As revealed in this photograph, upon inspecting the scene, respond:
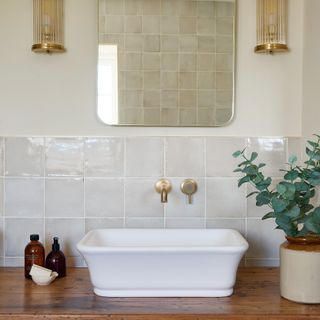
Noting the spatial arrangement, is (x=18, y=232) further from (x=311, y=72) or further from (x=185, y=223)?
(x=311, y=72)

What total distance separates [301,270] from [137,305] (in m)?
0.49

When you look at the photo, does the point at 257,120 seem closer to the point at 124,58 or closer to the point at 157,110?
the point at 157,110

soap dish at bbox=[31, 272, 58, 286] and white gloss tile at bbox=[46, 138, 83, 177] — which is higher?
white gloss tile at bbox=[46, 138, 83, 177]

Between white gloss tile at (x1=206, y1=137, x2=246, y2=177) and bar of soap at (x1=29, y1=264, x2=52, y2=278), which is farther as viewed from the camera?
white gloss tile at (x1=206, y1=137, x2=246, y2=177)

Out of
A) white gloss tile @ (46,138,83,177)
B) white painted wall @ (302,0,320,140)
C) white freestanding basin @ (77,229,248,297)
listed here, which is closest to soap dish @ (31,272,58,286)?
white freestanding basin @ (77,229,248,297)

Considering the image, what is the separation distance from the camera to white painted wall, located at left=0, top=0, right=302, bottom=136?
1791 millimetres

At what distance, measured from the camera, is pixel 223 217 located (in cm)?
181

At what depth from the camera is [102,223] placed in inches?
70.9

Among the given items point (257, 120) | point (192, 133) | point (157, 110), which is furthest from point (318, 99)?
point (157, 110)

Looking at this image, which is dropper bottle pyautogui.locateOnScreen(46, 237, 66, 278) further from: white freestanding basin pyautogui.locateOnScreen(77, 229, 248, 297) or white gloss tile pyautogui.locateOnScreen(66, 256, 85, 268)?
white freestanding basin pyautogui.locateOnScreen(77, 229, 248, 297)

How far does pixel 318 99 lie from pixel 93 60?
853 millimetres

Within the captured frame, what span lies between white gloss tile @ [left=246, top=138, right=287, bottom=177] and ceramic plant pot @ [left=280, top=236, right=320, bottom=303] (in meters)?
0.45

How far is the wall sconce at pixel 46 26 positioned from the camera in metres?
1.73

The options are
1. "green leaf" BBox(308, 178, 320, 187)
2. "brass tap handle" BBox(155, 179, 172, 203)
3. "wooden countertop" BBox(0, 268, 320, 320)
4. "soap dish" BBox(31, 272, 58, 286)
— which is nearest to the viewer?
"wooden countertop" BBox(0, 268, 320, 320)
